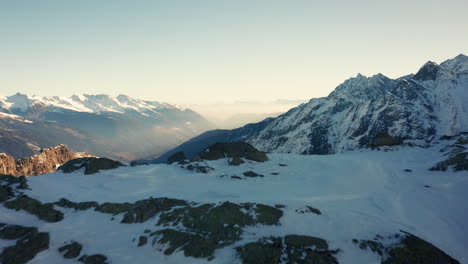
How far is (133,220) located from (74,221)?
29.1 feet

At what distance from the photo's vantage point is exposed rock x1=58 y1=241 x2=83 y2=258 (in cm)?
2888

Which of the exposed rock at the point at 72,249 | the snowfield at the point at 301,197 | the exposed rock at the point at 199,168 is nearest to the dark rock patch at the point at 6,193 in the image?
the snowfield at the point at 301,197

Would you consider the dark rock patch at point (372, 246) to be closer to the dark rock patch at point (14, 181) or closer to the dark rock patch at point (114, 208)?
the dark rock patch at point (114, 208)

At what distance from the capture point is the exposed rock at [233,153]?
66.8 meters

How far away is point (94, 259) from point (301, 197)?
2898 centimetres

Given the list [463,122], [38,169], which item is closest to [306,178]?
[38,169]

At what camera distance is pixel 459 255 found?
26438mm

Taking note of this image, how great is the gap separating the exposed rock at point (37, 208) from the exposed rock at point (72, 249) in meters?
9.02

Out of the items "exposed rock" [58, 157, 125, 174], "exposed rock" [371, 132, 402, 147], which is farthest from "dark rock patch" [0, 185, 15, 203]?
"exposed rock" [371, 132, 402, 147]

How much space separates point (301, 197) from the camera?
134ft

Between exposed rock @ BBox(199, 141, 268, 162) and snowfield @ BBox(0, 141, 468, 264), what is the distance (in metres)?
3.06

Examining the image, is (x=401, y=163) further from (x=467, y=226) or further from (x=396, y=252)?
(x=396, y=252)

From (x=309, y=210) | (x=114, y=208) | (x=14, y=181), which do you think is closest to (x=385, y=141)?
(x=309, y=210)

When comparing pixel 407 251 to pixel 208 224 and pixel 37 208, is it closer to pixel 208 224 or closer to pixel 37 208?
pixel 208 224
